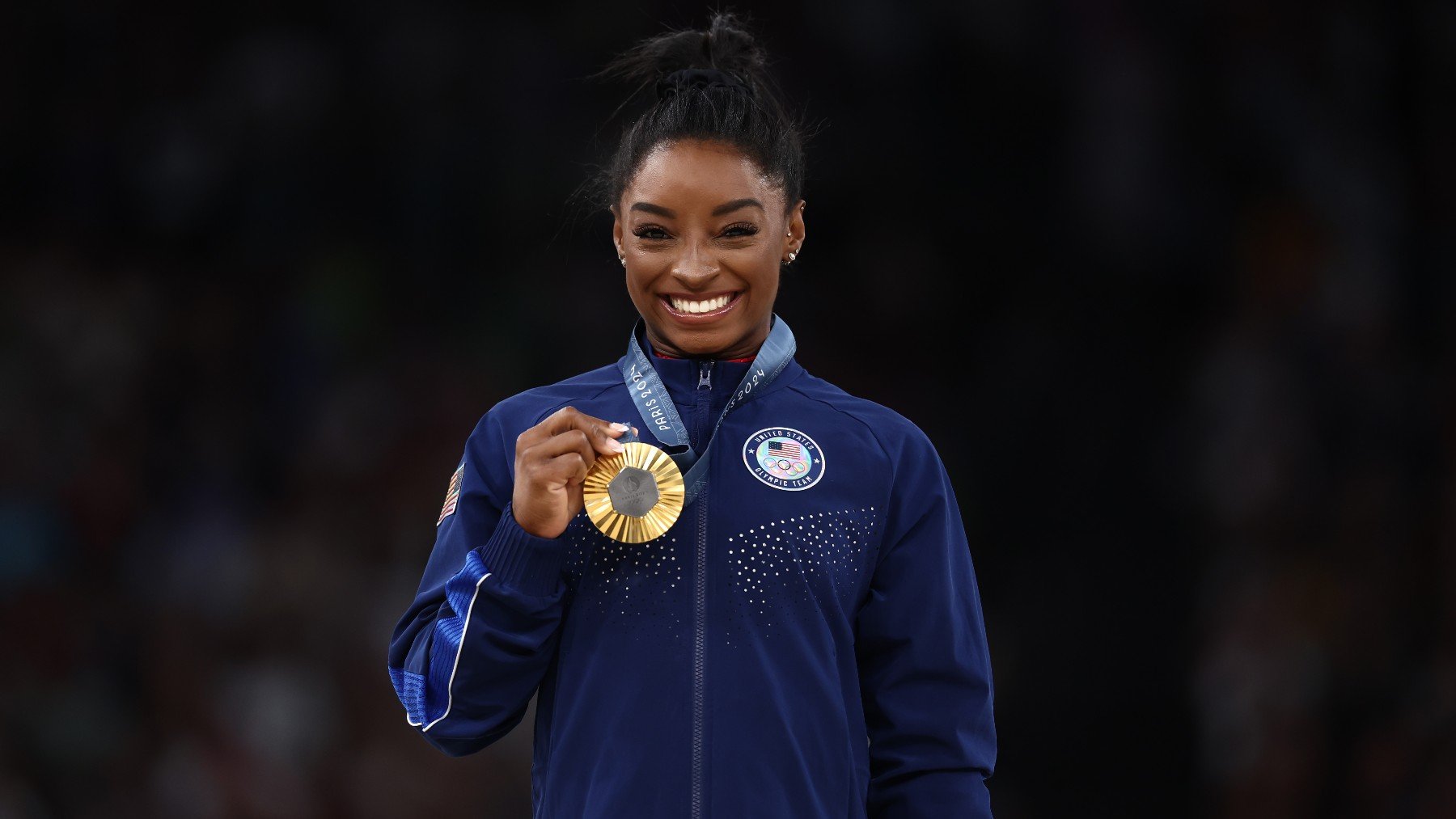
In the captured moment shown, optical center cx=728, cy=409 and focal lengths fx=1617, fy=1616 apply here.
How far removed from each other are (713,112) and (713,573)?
0.55 metres

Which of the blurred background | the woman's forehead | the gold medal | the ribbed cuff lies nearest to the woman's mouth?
the woman's forehead

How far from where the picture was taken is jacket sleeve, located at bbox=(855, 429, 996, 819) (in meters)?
1.84

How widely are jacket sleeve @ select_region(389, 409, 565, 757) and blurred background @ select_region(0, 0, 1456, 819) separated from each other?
2999mm

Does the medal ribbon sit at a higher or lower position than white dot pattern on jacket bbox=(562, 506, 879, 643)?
higher

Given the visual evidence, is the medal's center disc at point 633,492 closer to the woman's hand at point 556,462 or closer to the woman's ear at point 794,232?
the woman's hand at point 556,462

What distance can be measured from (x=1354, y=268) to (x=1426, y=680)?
146 centimetres

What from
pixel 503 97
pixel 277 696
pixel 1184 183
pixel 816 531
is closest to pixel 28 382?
pixel 277 696

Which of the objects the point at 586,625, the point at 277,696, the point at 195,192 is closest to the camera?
the point at 586,625

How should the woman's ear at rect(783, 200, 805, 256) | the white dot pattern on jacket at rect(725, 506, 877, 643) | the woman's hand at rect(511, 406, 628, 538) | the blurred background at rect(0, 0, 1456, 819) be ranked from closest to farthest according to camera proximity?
the woman's hand at rect(511, 406, 628, 538)
the white dot pattern on jacket at rect(725, 506, 877, 643)
the woman's ear at rect(783, 200, 805, 256)
the blurred background at rect(0, 0, 1456, 819)

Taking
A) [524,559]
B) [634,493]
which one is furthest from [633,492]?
[524,559]

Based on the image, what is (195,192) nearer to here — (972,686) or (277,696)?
(277,696)

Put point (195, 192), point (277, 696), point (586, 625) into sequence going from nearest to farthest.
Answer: point (586, 625) → point (277, 696) → point (195, 192)

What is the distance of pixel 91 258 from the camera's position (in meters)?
5.64

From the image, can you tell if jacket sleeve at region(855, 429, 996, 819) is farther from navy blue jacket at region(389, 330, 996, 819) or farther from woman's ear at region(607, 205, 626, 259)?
woman's ear at region(607, 205, 626, 259)
